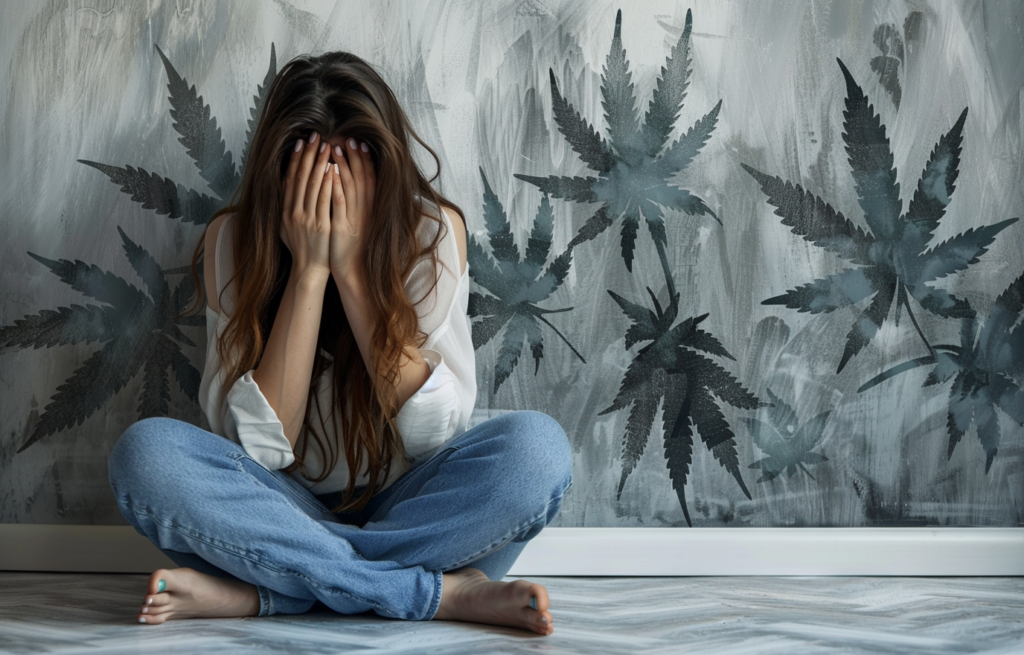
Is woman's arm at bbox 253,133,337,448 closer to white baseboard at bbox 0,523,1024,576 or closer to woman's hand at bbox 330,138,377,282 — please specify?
woman's hand at bbox 330,138,377,282

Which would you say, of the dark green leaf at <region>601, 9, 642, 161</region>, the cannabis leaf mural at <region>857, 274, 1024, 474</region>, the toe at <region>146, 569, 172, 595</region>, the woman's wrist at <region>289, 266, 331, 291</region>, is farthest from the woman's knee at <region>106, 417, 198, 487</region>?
the cannabis leaf mural at <region>857, 274, 1024, 474</region>

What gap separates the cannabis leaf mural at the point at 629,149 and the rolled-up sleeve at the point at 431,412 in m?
0.31

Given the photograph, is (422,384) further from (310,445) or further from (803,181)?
(803,181)

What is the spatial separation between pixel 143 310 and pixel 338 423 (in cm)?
35

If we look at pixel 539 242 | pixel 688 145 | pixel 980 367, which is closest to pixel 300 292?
pixel 539 242

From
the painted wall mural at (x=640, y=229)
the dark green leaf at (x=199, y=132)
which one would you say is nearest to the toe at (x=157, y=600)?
the painted wall mural at (x=640, y=229)

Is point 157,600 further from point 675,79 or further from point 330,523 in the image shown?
point 675,79

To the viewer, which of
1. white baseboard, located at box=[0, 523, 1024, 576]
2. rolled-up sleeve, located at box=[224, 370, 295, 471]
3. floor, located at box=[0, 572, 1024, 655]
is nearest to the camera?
floor, located at box=[0, 572, 1024, 655]

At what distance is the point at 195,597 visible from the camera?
87cm

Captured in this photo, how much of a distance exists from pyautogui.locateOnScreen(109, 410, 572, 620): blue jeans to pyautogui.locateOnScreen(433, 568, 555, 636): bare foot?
0.02 metres

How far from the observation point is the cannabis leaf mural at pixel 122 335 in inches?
46.1

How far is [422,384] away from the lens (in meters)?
1.00

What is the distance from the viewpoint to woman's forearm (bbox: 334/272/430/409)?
39.3 inches

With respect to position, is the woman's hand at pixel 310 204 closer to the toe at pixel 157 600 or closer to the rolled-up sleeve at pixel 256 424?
the rolled-up sleeve at pixel 256 424
